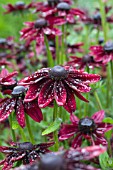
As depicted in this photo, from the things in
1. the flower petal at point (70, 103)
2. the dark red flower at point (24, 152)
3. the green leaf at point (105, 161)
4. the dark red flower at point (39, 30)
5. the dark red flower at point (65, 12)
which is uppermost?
the dark red flower at point (65, 12)

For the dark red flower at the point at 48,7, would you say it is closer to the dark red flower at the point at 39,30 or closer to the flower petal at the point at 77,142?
the dark red flower at the point at 39,30

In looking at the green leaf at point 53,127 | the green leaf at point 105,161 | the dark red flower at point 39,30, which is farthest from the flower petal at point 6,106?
the dark red flower at point 39,30

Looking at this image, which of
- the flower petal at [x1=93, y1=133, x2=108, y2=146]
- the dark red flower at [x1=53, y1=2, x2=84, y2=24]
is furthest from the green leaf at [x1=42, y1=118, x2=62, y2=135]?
the dark red flower at [x1=53, y1=2, x2=84, y2=24]

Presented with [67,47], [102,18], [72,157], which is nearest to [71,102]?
[72,157]

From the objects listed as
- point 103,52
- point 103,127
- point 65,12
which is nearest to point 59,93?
point 103,127

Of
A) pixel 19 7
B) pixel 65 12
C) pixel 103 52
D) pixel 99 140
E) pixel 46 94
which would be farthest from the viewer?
pixel 19 7

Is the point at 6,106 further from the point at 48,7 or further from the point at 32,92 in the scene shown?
the point at 48,7
